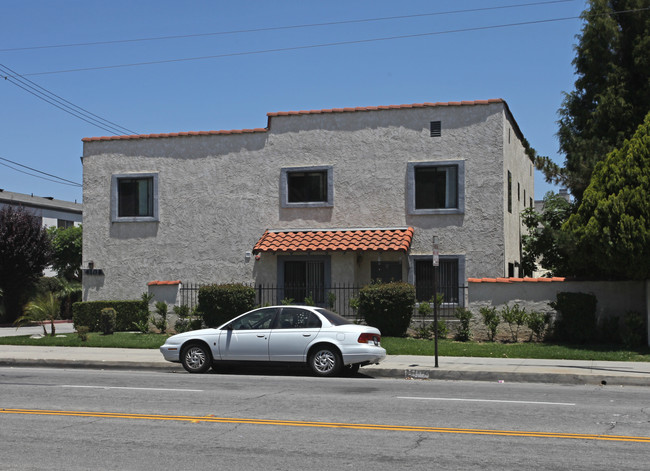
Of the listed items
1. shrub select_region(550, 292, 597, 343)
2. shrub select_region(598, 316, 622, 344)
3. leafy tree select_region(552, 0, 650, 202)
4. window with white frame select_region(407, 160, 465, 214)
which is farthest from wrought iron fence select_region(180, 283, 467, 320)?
leafy tree select_region(552, 0, 650, 202)

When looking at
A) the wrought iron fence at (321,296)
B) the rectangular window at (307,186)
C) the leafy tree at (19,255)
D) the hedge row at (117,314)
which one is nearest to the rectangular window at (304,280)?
the wrought iron fence at (321,296)

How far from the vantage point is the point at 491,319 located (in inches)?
821

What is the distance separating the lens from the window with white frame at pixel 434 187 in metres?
23.5

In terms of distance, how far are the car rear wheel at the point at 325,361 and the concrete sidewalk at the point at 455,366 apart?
1244 millimetres

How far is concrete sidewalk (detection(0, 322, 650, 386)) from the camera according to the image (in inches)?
579

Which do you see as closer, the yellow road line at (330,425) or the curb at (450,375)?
the yellow road line at (330,425)

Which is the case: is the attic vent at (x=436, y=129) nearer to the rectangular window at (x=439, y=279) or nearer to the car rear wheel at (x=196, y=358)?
the rectangular window at (x=439, y=279)

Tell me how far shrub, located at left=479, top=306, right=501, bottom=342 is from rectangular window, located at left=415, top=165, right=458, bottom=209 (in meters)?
3.91

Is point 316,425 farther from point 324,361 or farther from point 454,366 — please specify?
point 454,366

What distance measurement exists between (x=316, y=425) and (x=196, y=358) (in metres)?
7.03

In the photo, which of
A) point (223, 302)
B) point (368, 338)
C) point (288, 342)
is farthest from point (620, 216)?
point (223, 302)

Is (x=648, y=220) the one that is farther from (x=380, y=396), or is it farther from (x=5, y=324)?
(x=5, y=324)

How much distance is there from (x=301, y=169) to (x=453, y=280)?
6.08 m

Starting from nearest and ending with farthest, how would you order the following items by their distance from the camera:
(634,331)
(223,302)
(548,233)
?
(634,331), (223,302), (548,233)
